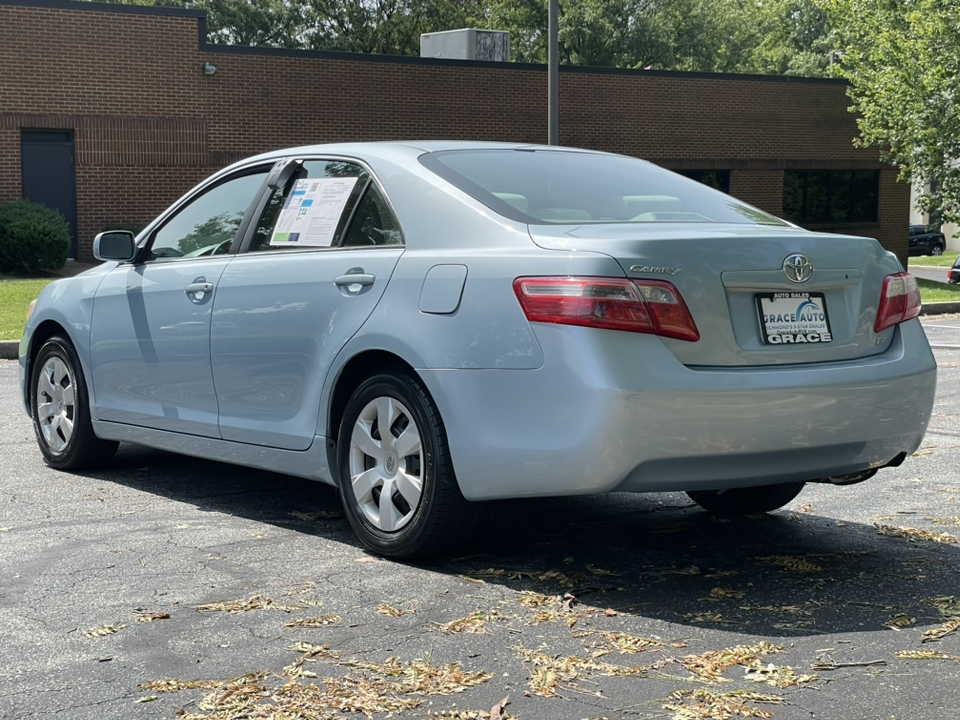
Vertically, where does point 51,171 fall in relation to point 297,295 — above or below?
above

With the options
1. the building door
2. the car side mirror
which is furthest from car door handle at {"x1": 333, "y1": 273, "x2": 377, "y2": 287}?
the building door

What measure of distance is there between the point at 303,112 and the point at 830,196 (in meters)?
15.6

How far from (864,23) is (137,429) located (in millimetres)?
28950

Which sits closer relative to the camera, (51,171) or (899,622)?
(899,622)

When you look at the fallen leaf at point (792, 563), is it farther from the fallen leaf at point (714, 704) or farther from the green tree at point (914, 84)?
the green tree at point (914, 84)

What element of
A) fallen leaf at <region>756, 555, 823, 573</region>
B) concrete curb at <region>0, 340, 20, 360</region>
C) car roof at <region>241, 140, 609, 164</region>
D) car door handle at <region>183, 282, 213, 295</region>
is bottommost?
concrete curb at <region>0, 340, 20, 360</region>

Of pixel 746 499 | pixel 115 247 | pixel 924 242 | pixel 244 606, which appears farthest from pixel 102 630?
pixel 924 242

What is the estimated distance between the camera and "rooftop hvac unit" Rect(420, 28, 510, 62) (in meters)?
33.3

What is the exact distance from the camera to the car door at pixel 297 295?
17.3ft

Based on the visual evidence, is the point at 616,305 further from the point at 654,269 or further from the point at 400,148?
the point at 400,148

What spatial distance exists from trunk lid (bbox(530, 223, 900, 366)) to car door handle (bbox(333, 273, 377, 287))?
29.0 inches

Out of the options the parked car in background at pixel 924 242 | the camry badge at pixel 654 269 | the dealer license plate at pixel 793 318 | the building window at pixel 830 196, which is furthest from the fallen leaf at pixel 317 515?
the parked car in background at pixel 924 242

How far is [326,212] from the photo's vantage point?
5.63 m

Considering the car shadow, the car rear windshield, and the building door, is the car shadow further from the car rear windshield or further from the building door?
the building door
